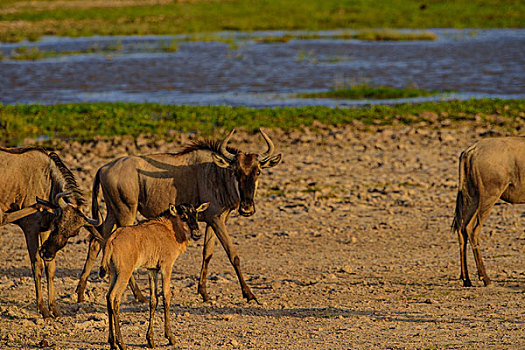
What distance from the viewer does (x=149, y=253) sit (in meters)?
7.31

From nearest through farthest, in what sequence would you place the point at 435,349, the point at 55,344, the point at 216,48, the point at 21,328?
1. the point at 435,349
2. the point at 55,344
3. the point at 21,328
4. the point at 216,48

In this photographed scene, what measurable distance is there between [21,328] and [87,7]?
198ft

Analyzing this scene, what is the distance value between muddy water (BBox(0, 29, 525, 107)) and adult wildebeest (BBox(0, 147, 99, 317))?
1505cm

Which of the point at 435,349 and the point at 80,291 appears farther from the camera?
the point at 80,291

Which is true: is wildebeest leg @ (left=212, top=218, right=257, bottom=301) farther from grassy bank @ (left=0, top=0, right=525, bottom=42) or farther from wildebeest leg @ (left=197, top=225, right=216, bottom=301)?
grassy bank @ (left=0, top=0, right=525, bottom=42)

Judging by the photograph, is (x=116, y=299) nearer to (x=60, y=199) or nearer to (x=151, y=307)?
(x=151, y=307)

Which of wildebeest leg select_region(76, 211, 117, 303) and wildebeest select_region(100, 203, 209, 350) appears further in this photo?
wildebeest leg select_region(76, 211, 117, 303)

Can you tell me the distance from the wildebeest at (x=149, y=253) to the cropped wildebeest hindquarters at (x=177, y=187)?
1.27 meters

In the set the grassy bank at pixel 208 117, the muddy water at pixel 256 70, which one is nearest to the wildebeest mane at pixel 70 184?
the grassy bank at pixel 208 117

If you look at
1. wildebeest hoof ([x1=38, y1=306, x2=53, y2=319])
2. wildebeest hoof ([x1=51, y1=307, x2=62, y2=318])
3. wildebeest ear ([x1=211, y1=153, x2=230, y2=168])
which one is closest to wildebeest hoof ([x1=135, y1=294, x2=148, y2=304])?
wildebeest hoof ([x1=51, y1=307, x2=62, y2=318])

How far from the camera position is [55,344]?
7.40 m

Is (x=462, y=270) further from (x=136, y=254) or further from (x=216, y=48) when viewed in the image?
(x=216, y=48)

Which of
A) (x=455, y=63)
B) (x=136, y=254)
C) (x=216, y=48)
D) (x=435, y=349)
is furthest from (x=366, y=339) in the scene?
(x=216, y=48)

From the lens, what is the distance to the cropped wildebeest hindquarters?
9.15 metres
